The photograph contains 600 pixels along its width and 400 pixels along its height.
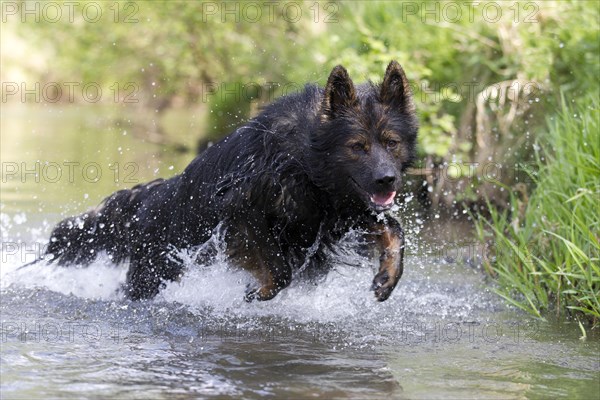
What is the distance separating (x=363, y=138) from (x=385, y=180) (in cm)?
33

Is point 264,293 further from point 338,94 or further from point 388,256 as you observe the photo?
point 338,94

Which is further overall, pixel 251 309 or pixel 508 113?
pixel 508 113

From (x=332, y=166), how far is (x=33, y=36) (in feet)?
53.4

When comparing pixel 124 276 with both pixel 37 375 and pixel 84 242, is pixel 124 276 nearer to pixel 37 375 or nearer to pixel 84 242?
pixel 84 242

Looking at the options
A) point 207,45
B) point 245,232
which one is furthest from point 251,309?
point 207,45

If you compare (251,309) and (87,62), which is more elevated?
(87,62)

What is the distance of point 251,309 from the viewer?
20.0 ft

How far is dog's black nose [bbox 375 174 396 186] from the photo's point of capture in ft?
16.7

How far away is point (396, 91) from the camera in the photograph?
548 cm

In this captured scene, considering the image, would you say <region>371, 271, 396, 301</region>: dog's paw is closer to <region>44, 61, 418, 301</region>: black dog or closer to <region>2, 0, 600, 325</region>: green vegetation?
<region>44, 61, 418, 301</region>: black dog

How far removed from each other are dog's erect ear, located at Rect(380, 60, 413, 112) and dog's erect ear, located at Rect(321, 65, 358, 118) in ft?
0.70

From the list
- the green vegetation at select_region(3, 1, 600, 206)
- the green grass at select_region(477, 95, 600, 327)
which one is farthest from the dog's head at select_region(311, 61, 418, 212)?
the green vegetation at select_region(3, 1, 600, 206)

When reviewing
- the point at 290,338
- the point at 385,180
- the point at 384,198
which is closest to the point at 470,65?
the point at 384,198

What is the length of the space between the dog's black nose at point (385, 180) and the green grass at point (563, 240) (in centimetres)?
121
